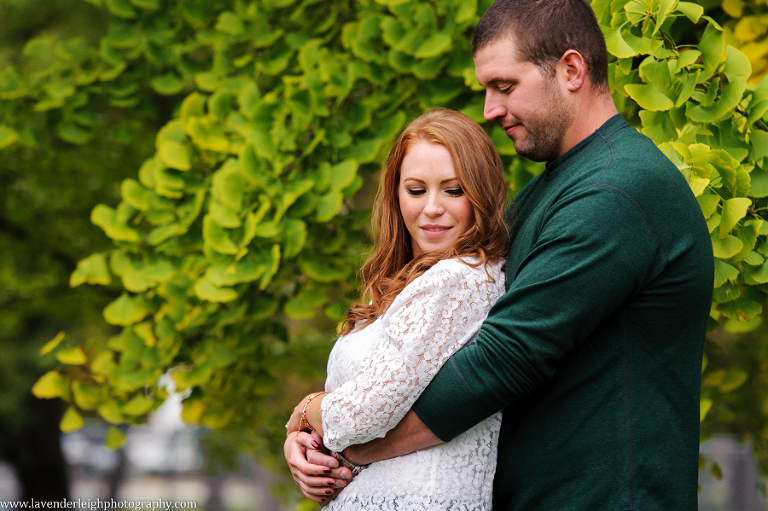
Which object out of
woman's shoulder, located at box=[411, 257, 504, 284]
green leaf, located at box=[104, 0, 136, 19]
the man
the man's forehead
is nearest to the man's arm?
the man

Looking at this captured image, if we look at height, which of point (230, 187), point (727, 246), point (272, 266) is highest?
point (727, 246)

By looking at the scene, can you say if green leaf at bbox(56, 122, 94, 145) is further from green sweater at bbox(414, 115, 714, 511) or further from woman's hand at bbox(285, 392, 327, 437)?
green sweater at bbox(414, 115, 714, 511)

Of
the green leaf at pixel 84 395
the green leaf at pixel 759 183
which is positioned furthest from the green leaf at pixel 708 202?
the green leaf at pixel 84 395

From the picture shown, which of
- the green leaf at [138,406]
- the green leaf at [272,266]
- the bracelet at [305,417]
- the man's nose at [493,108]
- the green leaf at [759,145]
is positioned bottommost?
the green leaf at [138,406]

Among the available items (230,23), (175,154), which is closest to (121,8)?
(230,23)

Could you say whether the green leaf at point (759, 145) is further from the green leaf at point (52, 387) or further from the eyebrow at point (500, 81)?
the green leaf at point (52, 387)

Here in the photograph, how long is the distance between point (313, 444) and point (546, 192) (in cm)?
82

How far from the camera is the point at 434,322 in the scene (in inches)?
63.0

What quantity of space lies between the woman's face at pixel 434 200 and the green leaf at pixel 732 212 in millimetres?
615

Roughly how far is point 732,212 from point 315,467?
1.18 meters

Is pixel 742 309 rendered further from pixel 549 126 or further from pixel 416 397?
pixel 416 397

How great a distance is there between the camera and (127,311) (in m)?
2.92

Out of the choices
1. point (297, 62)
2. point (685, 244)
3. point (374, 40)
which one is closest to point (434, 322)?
point (685, 244)

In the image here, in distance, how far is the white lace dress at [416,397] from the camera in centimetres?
156
